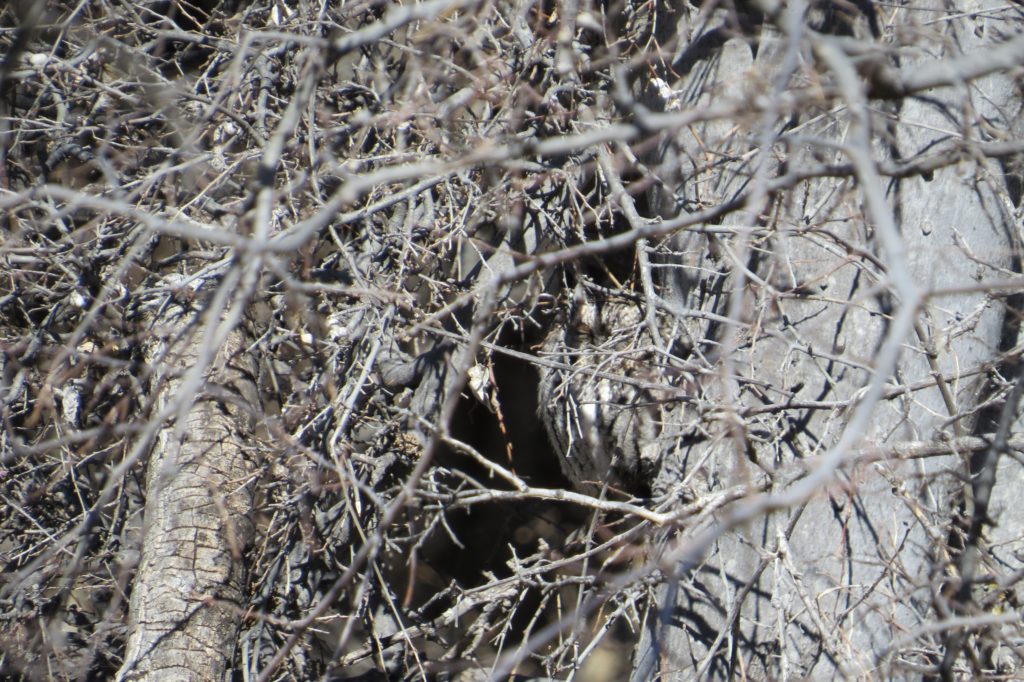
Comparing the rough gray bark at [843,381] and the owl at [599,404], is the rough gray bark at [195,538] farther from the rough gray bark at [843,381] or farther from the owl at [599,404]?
the rough gray bark at [843,381]

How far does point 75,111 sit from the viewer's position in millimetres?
3701

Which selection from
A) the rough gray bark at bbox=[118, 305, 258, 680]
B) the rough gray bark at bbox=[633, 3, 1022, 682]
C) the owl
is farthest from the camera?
the owl

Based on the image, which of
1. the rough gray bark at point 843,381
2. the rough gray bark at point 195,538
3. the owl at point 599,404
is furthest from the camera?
the owl at point 599,404

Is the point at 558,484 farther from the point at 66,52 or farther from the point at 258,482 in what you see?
the point at 66,52

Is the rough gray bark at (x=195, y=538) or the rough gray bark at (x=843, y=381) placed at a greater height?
the rough gray bark at (x=843, y=381)

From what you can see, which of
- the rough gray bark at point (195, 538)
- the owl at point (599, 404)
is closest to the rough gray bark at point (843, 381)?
the owl at point (599, 404)

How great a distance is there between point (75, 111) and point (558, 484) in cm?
253

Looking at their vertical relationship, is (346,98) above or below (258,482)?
above

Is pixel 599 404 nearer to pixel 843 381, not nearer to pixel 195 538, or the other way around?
pixel 843 381

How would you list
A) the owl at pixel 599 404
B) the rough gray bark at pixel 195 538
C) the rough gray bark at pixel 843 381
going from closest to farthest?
the rough gray bark at pixel 843 381
the rough gray bark at pixel 195 538
the owl at pixel 599 404

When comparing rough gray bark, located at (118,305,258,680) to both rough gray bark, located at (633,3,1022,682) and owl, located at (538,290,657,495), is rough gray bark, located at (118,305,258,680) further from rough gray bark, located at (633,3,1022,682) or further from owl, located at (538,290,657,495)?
rough gray bark, located at (633,3,1022,682)

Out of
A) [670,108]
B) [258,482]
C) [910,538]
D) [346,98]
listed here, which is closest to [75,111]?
[346,98]

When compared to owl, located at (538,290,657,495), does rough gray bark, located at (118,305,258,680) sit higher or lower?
lower

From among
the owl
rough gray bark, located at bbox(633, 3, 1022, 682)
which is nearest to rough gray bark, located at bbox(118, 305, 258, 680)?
the owl
